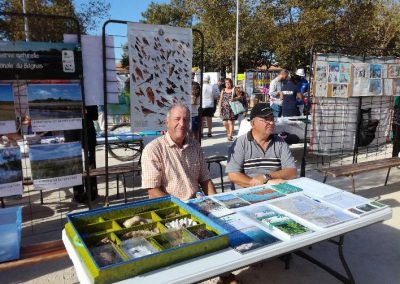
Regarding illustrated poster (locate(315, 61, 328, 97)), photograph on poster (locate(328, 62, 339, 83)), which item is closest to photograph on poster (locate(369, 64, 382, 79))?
photograph on poster (locate(328, 62, 339, 83))

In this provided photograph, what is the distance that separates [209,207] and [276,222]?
424 millimetres

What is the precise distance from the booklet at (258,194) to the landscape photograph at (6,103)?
1.99m

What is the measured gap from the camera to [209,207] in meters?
2.17

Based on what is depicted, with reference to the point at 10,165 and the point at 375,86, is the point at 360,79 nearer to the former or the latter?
the point at 375,86

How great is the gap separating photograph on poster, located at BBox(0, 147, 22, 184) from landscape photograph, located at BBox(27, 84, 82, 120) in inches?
14.8

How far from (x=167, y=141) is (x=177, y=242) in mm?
1271

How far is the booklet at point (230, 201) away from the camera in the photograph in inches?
87.2

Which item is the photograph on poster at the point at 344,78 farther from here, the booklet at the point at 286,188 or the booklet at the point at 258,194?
the booklet at the point at 258,194

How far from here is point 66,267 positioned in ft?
10.1

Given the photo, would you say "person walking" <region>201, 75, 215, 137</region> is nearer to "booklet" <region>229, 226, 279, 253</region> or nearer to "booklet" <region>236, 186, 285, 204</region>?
"booklet" <region>236, 186, 285, 204</region>

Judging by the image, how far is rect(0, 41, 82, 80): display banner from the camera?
2.73 m

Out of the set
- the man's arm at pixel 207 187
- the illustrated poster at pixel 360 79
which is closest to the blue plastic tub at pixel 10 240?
the man's arm at pixel 207 187

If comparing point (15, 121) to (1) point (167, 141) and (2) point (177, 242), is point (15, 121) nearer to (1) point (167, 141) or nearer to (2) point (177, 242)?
(1) point (167, 141)

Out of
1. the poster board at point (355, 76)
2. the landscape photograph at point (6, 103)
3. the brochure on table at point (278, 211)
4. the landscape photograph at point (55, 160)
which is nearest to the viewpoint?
the brochure on table at point (278, 211)
